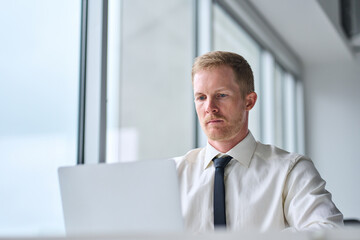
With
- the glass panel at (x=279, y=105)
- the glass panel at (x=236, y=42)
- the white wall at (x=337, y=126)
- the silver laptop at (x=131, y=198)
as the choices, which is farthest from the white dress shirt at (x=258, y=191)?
the white wall at (x=337, y=126)

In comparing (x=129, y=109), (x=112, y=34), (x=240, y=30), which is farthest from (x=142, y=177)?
(x=240, y=30)

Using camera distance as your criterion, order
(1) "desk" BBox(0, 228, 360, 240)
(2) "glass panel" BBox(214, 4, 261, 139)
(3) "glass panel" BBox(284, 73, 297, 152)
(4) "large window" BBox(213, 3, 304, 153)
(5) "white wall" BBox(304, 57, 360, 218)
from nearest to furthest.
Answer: (1) "desk" BBox(0, 228, 360, 240)
(2) "glass panel" BBox(214, 4, 261, 139)
(4) "large window" BBox(213, 3, 304, 153)
(5) "white wall" BBox(304, 57, 360, 218)
(3) "glass panel" BBox(284, 73, 297, 152)

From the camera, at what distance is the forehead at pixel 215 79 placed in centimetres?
142

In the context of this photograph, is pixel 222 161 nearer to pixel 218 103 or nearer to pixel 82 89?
pixel 218 103

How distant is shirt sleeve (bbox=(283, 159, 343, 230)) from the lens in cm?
121

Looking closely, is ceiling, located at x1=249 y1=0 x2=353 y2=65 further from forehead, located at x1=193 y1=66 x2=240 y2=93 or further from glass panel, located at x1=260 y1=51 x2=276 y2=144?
forehead, located at x1=193 y1=66 x2=240 y2=93

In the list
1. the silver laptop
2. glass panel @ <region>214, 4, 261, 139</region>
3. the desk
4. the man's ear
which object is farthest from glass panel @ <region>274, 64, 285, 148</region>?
the desk

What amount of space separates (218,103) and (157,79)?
1.90 meters

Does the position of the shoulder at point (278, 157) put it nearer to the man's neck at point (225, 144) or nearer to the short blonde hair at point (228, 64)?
the man's neck at point (225, 144)

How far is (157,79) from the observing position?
3.29 meters

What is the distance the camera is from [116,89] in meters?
2.44

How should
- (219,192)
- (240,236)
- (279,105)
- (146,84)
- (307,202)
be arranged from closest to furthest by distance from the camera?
1. (240,236)
2. (307,202)
3. (219,192)
4. (146,84)
5. (279,105)

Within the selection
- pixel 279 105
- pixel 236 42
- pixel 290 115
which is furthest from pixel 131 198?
pixel 290 115

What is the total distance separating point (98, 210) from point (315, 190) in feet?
2.24
